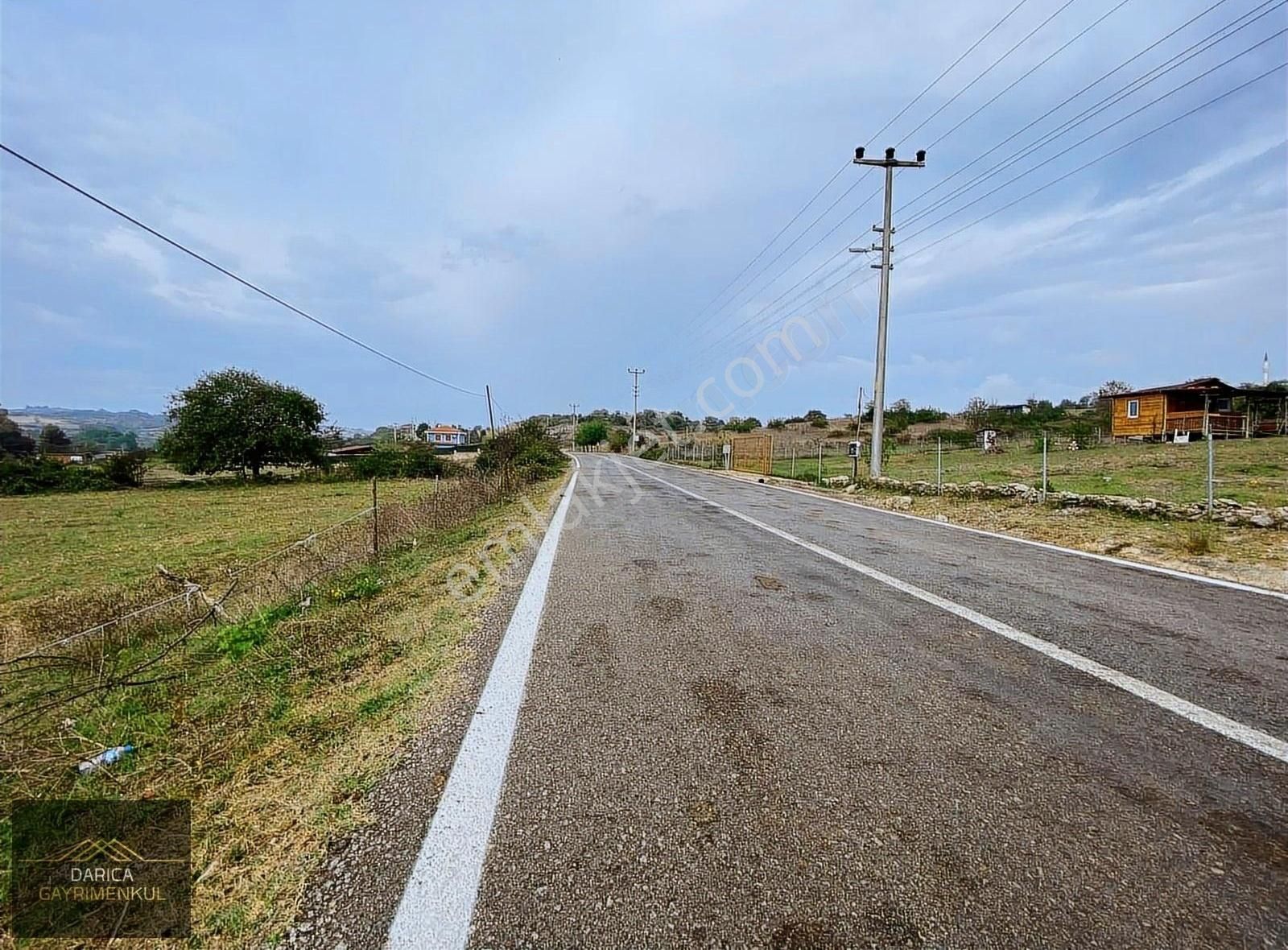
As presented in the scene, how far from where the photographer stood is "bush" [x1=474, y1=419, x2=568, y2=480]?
1898cm

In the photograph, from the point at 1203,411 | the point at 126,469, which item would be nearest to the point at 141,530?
the point at 126,469

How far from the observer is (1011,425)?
1688 inches

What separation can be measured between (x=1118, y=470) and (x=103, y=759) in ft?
70.5

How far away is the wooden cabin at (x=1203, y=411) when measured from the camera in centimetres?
2820

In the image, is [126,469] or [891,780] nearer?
[891,780]

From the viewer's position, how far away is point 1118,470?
641 inches

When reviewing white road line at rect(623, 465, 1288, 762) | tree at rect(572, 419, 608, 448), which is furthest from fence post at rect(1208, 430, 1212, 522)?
tree at rect(572, 419, 608, 448)

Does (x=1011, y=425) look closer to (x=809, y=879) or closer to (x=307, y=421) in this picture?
(x=809, y=879)

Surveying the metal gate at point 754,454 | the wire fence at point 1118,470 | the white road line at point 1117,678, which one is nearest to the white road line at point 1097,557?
the wire fence at point 1118,470

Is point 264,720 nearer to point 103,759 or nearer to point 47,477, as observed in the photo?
point 103,759

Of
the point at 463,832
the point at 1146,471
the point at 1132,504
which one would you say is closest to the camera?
the point at 463,832

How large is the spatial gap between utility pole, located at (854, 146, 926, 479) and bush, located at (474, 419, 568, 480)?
11333 millimetres

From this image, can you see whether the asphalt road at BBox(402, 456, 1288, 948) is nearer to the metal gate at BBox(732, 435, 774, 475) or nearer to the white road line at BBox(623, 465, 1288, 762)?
the white road line at BBox(623, 465, 1288, 762)

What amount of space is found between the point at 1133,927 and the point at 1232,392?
132 feet
